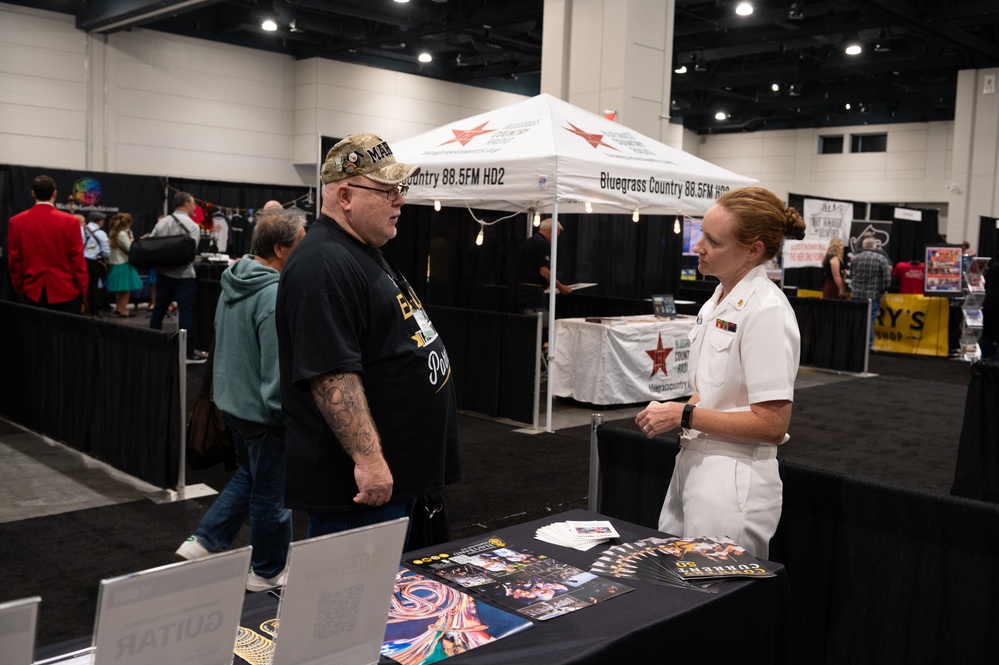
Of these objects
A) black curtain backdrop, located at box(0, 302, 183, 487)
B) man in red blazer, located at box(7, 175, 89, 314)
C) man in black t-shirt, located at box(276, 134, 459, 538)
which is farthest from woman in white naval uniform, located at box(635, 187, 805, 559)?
man in red blazer, located at box(7, 175, 89, 314)

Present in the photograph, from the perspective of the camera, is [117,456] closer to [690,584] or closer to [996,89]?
[690,584]

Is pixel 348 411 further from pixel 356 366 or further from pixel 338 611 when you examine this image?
pixel 338 611

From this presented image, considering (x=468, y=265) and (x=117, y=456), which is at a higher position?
(x=468, y=265)

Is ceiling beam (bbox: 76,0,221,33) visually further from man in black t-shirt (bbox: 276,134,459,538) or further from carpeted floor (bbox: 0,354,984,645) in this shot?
man in black t-shirt (bbox: 276,134,459,538)

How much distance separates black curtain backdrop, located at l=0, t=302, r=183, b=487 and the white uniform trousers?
3.06 m

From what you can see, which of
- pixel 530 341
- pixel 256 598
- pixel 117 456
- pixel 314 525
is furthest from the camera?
pixel 530 341

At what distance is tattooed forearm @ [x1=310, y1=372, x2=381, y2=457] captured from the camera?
75.6 inches

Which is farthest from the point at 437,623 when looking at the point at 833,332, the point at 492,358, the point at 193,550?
the point at 833,332

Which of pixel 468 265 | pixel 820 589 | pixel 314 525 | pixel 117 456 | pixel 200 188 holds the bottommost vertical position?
pixel 117 456

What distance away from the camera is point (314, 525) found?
6.93 ft

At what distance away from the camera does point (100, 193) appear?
14.5m

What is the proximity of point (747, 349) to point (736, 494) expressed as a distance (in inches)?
13.1

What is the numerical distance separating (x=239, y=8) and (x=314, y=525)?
15.4m

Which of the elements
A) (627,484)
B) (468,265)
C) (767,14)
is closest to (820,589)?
(627,484)
